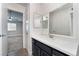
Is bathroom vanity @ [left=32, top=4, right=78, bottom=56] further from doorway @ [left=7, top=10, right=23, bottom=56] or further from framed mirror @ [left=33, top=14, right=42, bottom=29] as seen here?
doorway @ [left=7, top=10, right=23, bottom=56]

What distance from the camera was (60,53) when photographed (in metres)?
→ 0.99

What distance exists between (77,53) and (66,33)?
28 cm

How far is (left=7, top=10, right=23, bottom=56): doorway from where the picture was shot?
1.11 m

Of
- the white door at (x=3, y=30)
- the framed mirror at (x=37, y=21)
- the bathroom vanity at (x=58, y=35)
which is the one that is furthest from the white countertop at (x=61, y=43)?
the white door at (x=3, y=30)

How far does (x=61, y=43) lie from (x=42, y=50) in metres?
0.26

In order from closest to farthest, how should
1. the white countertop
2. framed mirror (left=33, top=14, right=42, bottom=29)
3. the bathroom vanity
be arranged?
the white countertop, the bathroom vanity, framed mirror (left=33, top=14, right=42, bottom=29)

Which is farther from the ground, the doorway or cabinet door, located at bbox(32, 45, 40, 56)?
the doorway

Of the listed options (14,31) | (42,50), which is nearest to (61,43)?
(42,50)

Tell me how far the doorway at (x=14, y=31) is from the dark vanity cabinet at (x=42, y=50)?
177 millimetres

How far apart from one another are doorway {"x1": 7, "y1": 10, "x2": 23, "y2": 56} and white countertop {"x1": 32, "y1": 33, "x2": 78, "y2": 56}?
7.6 inches

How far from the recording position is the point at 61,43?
3.61 feet

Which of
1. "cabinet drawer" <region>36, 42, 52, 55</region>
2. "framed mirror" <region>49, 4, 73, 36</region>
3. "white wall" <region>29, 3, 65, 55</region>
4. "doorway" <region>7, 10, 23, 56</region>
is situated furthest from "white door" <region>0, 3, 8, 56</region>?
"framed mirror" <region>49, 4, 73, 36</region>

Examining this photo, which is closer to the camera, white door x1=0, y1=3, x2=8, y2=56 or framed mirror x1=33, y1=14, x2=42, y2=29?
white door x1=0, y1=3, x2=8, y2=56

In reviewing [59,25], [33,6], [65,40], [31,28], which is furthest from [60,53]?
[33,6]
